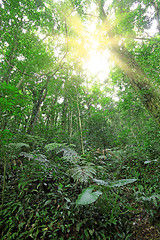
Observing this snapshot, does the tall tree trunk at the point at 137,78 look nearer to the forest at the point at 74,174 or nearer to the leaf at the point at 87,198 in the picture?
the forest at the point at 74,174

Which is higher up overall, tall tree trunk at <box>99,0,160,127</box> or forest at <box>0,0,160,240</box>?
tall tree trunk at <box>99,0,160,127</box>

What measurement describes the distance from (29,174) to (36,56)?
4.69m

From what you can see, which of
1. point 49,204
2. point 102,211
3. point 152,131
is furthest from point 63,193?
point 152,131

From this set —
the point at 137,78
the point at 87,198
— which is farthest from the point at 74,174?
the point at 137,78

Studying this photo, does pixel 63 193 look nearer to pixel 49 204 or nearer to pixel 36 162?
pixel 49 204

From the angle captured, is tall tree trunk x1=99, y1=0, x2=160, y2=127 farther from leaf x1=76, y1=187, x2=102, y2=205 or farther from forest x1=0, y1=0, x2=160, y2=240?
leaf x1=76, y1=187, x2=102, y2=205

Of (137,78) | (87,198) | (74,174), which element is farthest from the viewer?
(137,78)

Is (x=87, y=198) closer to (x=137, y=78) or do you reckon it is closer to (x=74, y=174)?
(x=74, y=174)

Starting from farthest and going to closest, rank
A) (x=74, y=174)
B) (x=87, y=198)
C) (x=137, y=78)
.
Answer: (x=137, y=78)
(x=74, y=174)
(x=87, y=198)

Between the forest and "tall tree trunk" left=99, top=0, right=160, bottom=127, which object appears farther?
"tall tree trunk" left=99, top=0, right=160, bottom=127

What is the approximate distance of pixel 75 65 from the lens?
4.86 metres

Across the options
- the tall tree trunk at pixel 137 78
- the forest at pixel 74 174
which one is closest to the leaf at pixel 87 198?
the forest at pixel 74 174

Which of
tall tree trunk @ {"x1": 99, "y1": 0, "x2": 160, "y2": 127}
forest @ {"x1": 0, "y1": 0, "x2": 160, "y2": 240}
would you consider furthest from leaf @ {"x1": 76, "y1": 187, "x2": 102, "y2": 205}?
tall tree trunk @ {"x1": 99, "y1": 0, "x2": 160, "y2": 127}

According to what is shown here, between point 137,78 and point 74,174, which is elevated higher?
point 137,78
